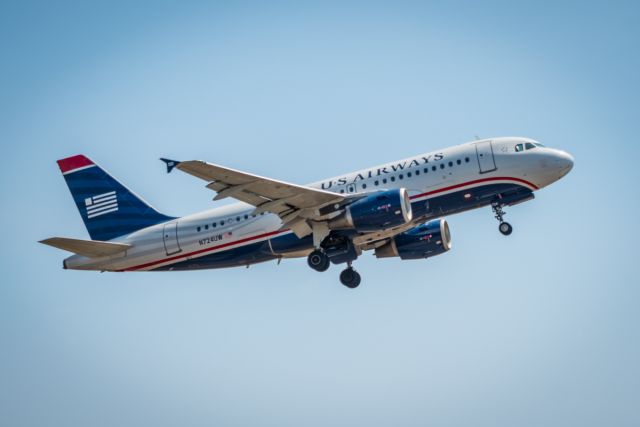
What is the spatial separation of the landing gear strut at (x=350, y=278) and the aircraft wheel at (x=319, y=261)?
149 inches

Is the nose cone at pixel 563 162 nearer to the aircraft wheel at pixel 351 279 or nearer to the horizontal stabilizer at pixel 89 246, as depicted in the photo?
the aircraft wheel at pixel 351 279

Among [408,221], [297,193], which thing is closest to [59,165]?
[297,193]

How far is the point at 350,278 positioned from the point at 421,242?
13.2 feet

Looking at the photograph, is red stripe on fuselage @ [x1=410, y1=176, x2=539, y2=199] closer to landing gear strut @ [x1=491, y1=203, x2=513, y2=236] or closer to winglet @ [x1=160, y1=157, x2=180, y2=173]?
landing gear strut @ [x1=491, y1=203, x2=513, y2=236]

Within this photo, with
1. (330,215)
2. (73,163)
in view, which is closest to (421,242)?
(330,215)

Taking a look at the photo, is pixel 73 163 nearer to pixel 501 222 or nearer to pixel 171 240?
pixel 171 240

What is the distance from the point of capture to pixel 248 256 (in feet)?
147

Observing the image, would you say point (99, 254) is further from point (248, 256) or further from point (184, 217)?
point (248, 256)

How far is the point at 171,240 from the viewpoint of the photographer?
4559cm

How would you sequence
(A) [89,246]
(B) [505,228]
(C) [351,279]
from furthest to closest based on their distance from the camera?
(C) [351,279]
(A) [89,246]
(B) [505,228]

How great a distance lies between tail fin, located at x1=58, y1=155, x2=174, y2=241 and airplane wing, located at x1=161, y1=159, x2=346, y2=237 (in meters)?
7.51

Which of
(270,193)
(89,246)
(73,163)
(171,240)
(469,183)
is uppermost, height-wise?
(73,163)

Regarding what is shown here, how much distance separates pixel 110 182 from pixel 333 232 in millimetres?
13063

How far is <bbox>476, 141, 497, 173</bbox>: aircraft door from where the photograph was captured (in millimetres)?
42469
